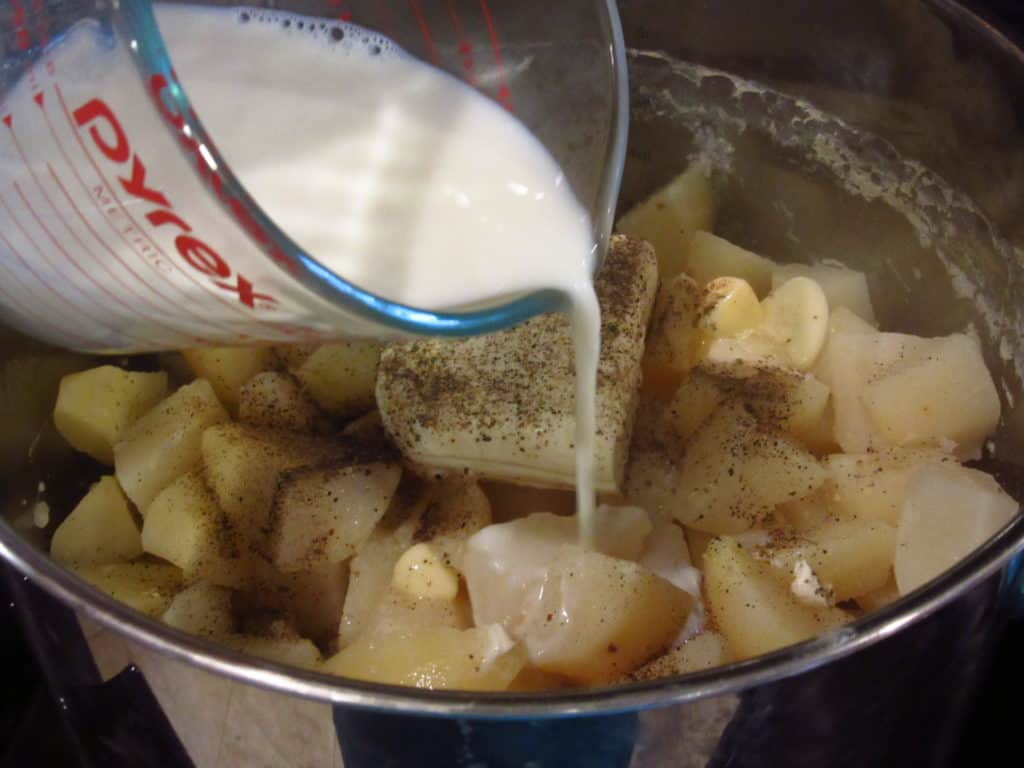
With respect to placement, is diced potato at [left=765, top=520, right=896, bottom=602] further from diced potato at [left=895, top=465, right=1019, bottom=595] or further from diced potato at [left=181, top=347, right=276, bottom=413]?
diced potato at [left=181, top=347, right=276, bottom=413]

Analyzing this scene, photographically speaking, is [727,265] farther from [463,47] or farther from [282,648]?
[282,648]

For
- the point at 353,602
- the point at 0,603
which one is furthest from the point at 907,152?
the point at 0,603

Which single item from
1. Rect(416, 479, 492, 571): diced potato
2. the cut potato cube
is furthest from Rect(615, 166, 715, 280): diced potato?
Rect(416, 479, 492, 571): diced potato

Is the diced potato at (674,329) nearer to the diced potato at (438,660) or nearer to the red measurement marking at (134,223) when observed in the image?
the diced potato at (438,660)

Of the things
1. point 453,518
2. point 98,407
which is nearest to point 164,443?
point 98,407

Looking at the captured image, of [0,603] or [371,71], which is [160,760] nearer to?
[0,603]
